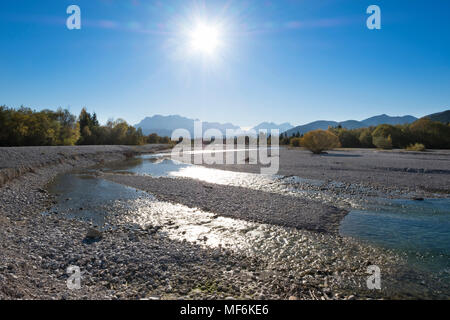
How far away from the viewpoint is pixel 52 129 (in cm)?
5306

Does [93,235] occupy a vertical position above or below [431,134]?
below

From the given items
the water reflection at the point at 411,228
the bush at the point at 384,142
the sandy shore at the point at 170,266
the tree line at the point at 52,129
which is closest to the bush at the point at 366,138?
the bush at the point at 384,142

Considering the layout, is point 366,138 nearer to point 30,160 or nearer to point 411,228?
point 411,228

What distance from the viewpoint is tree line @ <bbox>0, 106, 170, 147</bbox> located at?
1796 inches

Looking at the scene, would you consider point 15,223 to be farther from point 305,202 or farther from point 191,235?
point 305,202

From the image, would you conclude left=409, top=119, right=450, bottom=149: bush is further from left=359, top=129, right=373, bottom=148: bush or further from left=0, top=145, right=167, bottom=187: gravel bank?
left=0, top=145, right=167, bottom=187: gravel bank

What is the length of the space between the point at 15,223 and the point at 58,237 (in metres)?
3.23

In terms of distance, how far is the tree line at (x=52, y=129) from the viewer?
4562 cm

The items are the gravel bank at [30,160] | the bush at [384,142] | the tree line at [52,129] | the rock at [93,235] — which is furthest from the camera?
the bush at [384,142]

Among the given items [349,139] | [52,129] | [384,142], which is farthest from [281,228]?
[349,139]

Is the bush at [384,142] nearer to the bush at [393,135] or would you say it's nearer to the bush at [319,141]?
the bush at [393,135]

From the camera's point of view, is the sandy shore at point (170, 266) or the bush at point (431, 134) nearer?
the sandy shore at point (170, 266)

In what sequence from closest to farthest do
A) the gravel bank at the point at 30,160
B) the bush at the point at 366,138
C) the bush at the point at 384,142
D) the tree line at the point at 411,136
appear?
the gravel bank at the point at 30,160
the tree line at the point at 411,136
the bush at the point at 384,142
the bush at the point at 366,138
